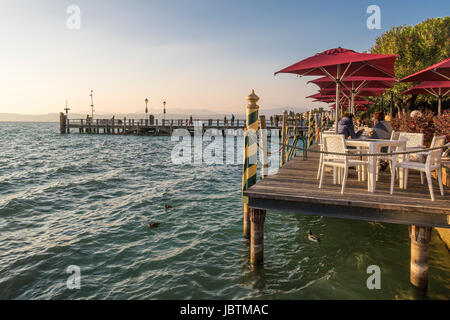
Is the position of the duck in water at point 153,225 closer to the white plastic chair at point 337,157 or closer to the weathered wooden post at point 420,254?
the white plastic chair at point 337,157

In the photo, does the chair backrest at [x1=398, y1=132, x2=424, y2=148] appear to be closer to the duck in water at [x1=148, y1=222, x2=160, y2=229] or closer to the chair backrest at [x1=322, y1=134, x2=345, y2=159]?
the chair backrest at [x1=322, y1=134, x2=345, y2=159]

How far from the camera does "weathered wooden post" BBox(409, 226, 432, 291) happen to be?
14.0ft

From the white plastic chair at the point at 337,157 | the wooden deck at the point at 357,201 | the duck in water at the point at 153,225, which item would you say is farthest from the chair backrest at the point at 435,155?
the duck in water at the point at 153,225

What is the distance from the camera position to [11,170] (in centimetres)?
1870

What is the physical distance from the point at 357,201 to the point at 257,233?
1.82 meters

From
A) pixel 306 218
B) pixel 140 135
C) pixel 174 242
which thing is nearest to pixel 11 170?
pixel 174 242

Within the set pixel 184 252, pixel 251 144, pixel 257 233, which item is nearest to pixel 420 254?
pixel 257 233

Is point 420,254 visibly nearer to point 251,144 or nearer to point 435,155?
point 435,155

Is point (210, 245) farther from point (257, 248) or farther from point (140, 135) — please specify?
point (140, 135)

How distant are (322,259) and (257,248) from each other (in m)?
1.54

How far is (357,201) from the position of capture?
15.0 feet

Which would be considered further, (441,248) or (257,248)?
(441,248)

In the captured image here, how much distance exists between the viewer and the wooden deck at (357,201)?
168 inches
